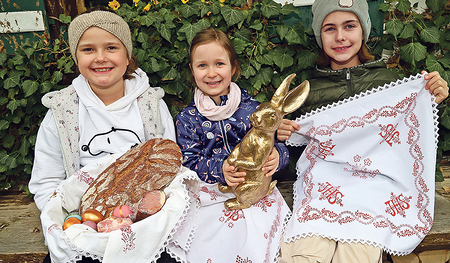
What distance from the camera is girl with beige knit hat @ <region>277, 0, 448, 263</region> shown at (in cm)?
188

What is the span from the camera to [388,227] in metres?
1.95

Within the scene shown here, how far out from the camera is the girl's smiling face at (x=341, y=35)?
89.8 inches

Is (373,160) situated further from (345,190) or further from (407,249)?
(407,249)

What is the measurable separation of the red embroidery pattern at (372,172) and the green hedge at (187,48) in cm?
72

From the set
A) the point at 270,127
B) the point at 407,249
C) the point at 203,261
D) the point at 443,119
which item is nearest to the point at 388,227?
the point at 407,249

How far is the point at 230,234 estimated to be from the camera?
2.03m

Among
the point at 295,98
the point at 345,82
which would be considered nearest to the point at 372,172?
the point at 345,82

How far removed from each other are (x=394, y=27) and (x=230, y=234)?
2.05m

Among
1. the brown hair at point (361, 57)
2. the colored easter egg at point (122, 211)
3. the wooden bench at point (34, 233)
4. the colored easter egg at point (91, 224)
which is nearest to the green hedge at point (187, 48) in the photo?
the brown hair at point (361, 57)

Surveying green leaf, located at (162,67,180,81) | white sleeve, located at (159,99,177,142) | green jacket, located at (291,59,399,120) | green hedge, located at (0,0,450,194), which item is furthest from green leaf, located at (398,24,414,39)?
white sleeve, located at (159,99,177,142)

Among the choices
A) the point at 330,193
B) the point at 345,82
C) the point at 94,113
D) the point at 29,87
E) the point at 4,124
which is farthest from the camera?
the point at 4,124

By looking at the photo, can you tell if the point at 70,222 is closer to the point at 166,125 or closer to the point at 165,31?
the point at 166,125

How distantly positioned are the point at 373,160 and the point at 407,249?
22.0 inches

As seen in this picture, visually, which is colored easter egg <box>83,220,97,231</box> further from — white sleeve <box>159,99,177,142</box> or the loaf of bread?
white sleeve <box>159,99,177,142</box>
